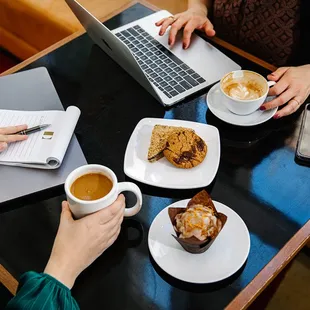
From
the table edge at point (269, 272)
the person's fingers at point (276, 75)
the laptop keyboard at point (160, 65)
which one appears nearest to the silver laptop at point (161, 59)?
the laptop keyboard at point (160, 65)

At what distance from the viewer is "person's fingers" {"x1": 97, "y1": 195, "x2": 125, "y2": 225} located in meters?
0.92

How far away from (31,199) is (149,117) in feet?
1.17

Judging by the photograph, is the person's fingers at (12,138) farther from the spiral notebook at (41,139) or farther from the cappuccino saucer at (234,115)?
the cappuccino saucer at (234,115)

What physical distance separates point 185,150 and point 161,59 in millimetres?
404

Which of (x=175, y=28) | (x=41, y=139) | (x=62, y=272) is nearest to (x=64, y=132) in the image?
(x=41, y=139)

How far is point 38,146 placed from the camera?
1.12 m

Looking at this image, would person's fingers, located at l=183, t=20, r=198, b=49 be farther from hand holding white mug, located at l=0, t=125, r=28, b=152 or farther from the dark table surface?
hand holding white mug, located at l=0, t=125, r=28, b=152

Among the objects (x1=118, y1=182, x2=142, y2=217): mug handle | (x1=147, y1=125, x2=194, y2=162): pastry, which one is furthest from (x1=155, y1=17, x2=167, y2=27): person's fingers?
(x1=118, y1=182, x2=142, y2=217): mug handle

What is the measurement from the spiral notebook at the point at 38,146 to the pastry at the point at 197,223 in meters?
0.29

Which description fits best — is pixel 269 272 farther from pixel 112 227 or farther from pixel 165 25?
pixel 165 25

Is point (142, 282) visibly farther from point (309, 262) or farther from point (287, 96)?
point (309, 262)

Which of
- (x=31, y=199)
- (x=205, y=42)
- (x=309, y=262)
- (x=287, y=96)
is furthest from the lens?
(x=309, y=262)

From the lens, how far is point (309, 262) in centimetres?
174

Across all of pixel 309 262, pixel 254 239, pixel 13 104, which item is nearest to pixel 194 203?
pixel 254 239
